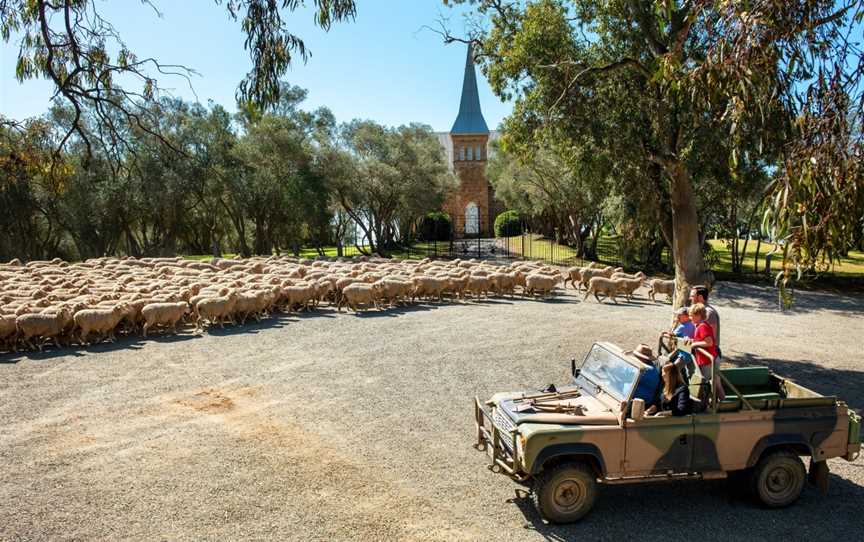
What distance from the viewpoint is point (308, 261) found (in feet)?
102

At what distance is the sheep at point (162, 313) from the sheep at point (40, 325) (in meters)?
1.85

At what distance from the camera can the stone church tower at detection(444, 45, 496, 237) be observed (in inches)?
2766

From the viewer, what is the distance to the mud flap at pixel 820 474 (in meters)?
7.37

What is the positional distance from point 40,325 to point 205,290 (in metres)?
4.95

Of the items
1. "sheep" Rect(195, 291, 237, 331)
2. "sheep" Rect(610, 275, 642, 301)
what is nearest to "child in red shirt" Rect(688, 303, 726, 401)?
"sheep" Rect(195, 291, 237, 331)

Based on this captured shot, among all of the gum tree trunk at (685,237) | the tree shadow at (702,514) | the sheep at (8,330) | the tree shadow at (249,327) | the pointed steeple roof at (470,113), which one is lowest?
the tree shadow at (702,514)

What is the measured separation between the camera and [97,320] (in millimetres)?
15383

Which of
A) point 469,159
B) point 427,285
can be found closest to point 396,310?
point 427,285

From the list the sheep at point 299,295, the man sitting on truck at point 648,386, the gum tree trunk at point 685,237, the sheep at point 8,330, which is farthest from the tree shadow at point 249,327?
the man sitting on truck at point 648,386

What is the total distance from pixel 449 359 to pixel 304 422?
473cm

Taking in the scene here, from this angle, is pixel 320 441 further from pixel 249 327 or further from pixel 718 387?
pixel 249 327

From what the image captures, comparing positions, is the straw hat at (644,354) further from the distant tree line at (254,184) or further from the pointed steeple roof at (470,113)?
the pointed steeple roof at (470,113)

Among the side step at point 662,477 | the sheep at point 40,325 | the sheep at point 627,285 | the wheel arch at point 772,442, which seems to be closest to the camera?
the side step at point 662,477

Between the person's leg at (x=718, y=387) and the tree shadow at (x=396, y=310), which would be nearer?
the person's leg at (x=718, y=387)
